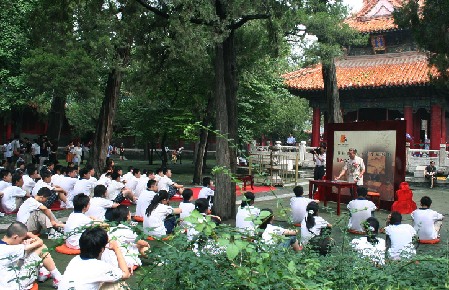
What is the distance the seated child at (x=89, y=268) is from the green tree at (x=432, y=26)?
31.2 ft

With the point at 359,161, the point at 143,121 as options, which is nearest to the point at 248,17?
the point at 359,161

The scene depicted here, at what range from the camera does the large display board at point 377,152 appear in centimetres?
1241

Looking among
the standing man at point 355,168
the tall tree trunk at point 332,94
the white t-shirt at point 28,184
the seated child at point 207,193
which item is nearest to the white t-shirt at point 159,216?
the seated child at point 207,193

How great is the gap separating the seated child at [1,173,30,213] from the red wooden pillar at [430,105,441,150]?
1670 centimetres

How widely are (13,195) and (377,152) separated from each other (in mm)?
9125

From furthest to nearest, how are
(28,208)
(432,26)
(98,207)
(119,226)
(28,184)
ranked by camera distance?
(28,184) → (432,26) → (98,207) → (28,208) → (119,226)

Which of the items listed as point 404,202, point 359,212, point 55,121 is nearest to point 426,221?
point 359,212

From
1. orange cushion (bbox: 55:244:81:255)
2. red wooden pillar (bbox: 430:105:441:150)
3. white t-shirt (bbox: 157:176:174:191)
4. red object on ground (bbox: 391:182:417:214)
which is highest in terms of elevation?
red wooden pillar (bbox: 430:105:441:150)

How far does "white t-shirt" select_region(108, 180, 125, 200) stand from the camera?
39.2 ft

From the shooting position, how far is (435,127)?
21.0 meters

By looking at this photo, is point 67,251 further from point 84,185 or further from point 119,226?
point 119,226

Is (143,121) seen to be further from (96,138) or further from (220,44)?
(220,44)

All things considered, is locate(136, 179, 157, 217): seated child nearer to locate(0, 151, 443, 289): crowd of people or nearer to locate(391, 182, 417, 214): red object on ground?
locate(0, 151, 443, 289): crowd of people

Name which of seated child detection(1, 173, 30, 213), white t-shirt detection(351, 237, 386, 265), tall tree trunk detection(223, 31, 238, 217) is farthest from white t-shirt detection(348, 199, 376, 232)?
seated child detection(1, 173, 30, 213)
